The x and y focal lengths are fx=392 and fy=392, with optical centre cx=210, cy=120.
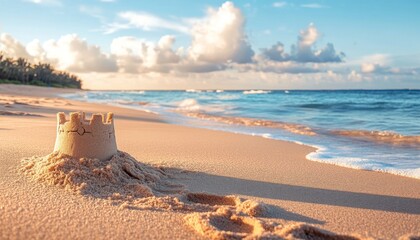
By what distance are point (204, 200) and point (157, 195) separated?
17.2 inches

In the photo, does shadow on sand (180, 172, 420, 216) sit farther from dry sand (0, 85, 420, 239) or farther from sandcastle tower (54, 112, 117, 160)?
sandcastle tower (54, 112, 117, 160)

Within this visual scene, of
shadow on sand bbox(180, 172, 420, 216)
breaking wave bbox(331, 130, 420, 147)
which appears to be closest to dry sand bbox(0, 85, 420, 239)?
shadow on sand bbox(180, 172, 420, 216)

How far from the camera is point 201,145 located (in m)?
6.77

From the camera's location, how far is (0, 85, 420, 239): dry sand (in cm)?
275

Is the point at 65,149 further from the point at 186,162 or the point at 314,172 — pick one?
the point at 314,172

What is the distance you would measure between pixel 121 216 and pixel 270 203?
137 cm

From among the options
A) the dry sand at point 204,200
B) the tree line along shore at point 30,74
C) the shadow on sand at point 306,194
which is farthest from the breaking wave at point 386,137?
the tree line along shore at point 30,74

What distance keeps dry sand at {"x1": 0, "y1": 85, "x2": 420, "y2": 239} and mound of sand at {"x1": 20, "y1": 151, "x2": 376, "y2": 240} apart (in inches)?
0.4

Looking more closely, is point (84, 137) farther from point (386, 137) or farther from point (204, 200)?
point (386, 137)

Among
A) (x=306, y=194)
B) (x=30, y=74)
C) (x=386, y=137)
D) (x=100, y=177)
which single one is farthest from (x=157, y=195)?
(x=30, y=74)

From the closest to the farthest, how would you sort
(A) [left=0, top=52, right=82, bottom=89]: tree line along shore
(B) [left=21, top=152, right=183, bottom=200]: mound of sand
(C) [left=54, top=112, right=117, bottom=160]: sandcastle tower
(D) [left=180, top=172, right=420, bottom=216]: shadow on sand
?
(B) [left=21, top=152, right=183, bottom=200]: mound of sand
(D) [left=180, top=172, right=420, bottom=216]: shadow on sand
(C) [left=54, top=112, right=117, bottom=160]: sandcastle tower
(A) [left=0, top=52, right=82, bottom=89]: tree line along shore

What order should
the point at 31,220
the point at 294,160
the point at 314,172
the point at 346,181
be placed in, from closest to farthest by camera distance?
the point at 31,220 < the point at 346,181 < the point at 314,172 < the point at 294,160

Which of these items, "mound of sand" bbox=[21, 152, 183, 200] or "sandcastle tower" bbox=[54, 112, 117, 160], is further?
"sandcastle tower" bbox=[54, 112, 117, 160]

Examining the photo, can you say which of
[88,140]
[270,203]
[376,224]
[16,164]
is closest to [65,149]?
[88,140]
